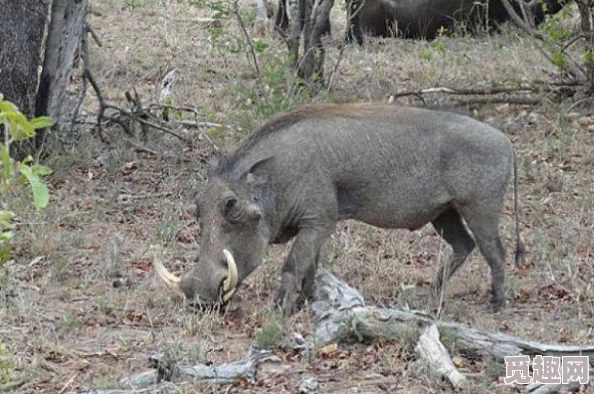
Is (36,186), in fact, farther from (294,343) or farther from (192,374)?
(294,343)

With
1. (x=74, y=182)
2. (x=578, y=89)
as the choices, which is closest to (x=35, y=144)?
(x=74, y=182)

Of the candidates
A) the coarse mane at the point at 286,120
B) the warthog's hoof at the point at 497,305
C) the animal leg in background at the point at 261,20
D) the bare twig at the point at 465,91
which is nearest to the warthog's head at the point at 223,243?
the coarse mane at the point at 286,120

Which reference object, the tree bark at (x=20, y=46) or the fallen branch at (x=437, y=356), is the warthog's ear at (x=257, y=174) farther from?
the tree bark at (x=20, y=46)

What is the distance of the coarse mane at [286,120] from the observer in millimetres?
5785

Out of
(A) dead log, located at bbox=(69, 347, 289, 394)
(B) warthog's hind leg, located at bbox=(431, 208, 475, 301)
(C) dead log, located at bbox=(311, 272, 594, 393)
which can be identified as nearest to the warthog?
(B) warthog's hind leg, located at bbox=(431, 208, 475, 301)

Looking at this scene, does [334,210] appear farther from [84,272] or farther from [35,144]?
[35,144]

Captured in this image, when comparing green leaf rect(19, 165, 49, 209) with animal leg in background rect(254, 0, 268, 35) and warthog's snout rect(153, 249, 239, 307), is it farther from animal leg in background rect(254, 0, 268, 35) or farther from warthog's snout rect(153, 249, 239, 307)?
animal leg in background rect(254, 0, 268, 35)

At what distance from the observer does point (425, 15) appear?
489 inches

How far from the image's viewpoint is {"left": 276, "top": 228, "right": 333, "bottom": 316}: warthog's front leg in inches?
221

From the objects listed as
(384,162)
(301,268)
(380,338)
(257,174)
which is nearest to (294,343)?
(380,338)

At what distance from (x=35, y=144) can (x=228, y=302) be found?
112 inches

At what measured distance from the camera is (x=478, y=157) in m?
5.83

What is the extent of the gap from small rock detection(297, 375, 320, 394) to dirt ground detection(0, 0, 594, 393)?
38 mm

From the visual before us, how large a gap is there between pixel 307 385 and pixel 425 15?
8.23m
